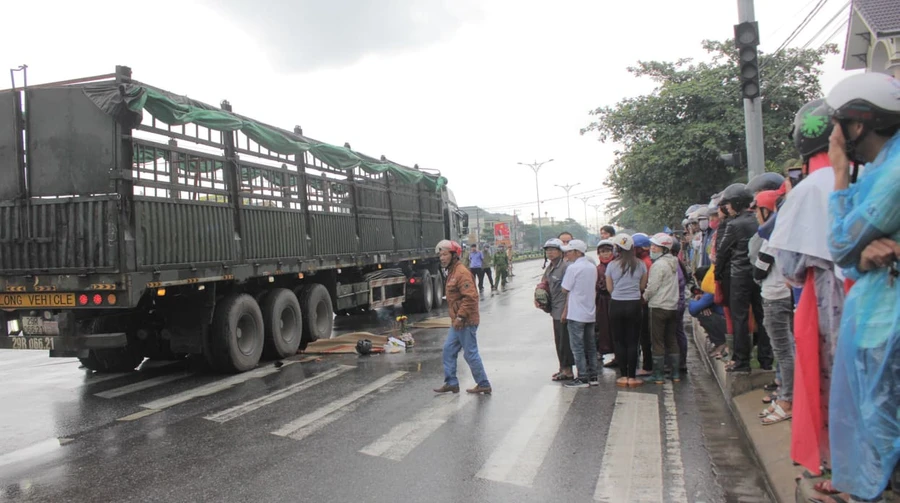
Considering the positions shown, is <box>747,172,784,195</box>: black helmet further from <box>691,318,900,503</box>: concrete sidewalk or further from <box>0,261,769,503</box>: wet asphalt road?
<box>0,261,769,503</box>: wet asphalt road

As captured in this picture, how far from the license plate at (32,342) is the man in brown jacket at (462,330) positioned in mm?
4496

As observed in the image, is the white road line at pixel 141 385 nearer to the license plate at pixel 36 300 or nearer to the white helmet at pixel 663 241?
the license plate at pixel 36 300

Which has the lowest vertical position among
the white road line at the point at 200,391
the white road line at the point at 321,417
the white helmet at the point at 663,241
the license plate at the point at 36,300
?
the white road line at the point at 321,417

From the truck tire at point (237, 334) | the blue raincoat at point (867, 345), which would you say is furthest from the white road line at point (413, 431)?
the truck tire at point (237, 334)

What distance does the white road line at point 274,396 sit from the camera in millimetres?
6781

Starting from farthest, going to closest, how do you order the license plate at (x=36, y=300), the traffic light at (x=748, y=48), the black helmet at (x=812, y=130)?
the traffic light at (x=748, y=48) < the license plate at (x=36, y=300) < the black helmet at (x=812, y=130)

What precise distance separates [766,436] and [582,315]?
2724mm

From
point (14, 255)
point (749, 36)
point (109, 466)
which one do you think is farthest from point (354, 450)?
point (749, 36)

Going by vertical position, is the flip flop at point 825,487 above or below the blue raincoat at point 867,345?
below

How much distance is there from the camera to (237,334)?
9.41 metres

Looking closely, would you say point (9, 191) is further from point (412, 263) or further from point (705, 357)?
point (412, 263)

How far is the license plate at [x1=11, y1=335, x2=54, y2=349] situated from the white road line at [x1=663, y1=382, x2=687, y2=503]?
6757mm

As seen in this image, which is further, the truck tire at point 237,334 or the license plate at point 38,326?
the truck tire at point 237,334

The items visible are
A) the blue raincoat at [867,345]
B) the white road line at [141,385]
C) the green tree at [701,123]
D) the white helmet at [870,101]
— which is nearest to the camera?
the blue raincoat at [867,345]
